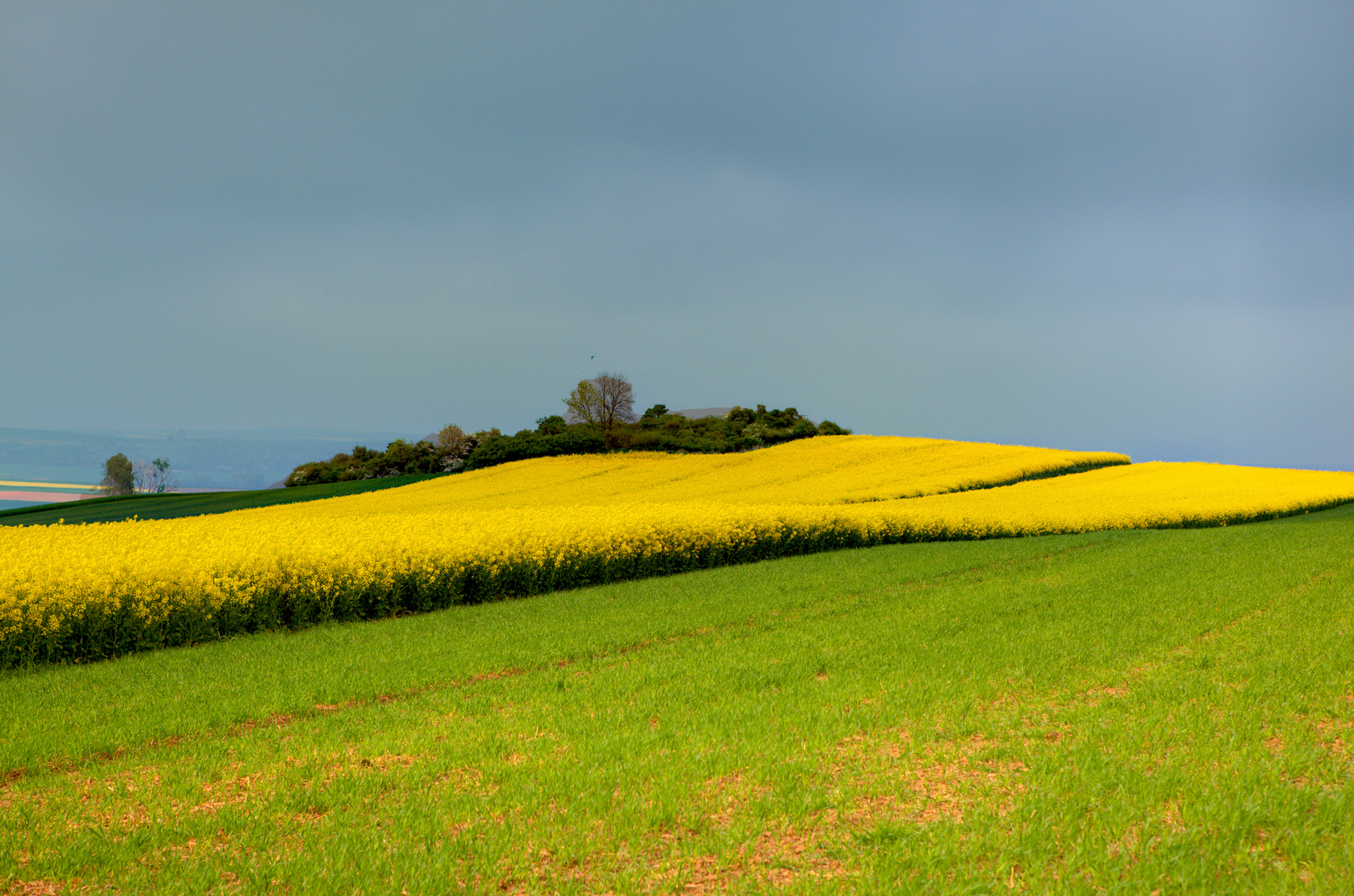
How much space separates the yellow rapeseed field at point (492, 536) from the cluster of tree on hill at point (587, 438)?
39.9 feet

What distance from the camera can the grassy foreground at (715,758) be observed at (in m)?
4.12

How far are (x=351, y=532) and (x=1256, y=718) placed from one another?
13209 millimetres

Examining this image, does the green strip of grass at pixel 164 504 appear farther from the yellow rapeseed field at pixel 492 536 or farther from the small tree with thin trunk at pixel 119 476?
the small tree with thin trunk at pixel 119 476

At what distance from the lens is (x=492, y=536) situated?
14.2m

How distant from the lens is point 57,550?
1191 cm

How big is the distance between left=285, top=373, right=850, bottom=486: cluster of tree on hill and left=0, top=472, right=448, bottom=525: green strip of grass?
→ 10054mm

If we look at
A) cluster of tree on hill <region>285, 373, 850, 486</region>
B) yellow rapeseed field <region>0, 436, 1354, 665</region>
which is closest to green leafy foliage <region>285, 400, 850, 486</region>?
cluster of tree on hill <region>285, 373, 850, 486</region>

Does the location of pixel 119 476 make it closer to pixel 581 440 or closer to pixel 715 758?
pixel 581 440

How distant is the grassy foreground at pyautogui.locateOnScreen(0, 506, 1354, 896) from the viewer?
4117mm

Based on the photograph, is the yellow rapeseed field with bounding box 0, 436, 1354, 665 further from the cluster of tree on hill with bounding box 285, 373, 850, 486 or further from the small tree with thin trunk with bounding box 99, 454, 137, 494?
the small tree with thin trunk with bounding box 99, 454, 137, 494

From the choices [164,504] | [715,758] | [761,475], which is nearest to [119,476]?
[164,504]

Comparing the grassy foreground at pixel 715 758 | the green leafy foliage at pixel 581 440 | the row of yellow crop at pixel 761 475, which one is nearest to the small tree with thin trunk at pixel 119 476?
the green leafy foliage at pixel 581 440

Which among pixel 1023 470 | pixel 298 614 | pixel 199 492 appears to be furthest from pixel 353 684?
pixel 199 492

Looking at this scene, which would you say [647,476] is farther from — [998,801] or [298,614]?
[998,801]
